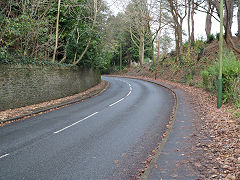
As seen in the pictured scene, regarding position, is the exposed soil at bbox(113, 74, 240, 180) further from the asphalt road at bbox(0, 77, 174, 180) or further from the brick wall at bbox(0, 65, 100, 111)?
the brick wall at bbox(0, 65, 100, 111)

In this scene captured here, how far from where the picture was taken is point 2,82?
12.3m

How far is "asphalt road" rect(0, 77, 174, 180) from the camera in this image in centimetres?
524

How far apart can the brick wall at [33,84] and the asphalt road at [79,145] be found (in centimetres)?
291

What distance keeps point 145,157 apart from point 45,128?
4.93 m

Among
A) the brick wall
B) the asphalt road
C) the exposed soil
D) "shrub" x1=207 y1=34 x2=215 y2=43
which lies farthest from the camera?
"shrub" x1=207 y1=34 x2=215 y2=43

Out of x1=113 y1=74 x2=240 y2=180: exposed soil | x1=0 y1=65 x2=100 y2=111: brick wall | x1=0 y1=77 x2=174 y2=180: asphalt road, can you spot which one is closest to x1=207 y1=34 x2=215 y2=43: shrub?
x1=0 y1=65 x2=100 y2=111: brick wall

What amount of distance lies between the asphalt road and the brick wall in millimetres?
2911

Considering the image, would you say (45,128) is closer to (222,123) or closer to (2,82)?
(2,82)

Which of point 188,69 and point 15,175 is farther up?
point 188,69

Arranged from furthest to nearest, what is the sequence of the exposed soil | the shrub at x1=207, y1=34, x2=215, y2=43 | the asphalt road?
1. the shrub at x1=207, y1=34, x2=215, y2=43
2. the asphalt road
3. the exposed soil

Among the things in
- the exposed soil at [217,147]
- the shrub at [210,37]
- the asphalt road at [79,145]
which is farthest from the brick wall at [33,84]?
the shrub at [210,37]

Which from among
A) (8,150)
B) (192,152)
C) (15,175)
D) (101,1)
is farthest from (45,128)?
(101,1)

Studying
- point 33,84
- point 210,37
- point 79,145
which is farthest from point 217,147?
point 210,37

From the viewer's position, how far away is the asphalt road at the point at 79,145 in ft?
17.2
